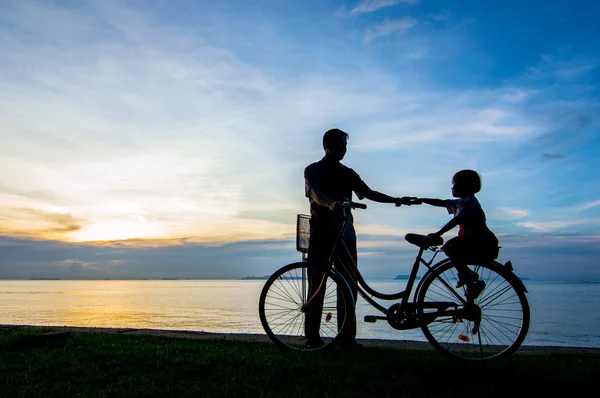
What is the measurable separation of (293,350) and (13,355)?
3.22 meters

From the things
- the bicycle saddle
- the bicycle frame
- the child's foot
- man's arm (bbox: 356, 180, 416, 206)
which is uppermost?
man's arm (bbox: 356, 180, 416, 206)

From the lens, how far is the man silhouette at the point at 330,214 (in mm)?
5621

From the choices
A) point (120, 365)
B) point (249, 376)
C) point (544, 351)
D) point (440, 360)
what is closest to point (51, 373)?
point (120, 365)

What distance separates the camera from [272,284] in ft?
18.5

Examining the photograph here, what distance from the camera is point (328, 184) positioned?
603 cm

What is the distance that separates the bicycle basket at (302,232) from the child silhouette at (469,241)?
1622 millimetres

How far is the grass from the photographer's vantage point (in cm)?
406

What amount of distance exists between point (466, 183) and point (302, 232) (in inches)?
77.4

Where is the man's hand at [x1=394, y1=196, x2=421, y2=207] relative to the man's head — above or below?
below

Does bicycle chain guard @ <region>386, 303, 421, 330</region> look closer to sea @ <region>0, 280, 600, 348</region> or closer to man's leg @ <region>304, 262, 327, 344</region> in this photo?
man's leg @ <region>304, 262, 327, 344</region>

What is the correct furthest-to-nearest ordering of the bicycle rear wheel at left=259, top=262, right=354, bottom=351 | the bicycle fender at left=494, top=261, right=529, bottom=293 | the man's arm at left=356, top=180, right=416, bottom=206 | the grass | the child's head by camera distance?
1. the man's arm at left=356, top=180, right=416, bottom=206
2. the bicycle rear wheel at left=259, top=262, right=354, bottom=351
3. the child's head
4. the bicycle fender at left=494, top=261, right=529, bottom=293
5. the grass

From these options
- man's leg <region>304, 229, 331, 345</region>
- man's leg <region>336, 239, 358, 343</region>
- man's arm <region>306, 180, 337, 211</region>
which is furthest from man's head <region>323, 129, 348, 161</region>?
man's leg <region>304, 229, 331, 345</region>

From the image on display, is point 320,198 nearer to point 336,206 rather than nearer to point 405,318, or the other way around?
point 336,206

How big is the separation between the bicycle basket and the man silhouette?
8 centimetres
